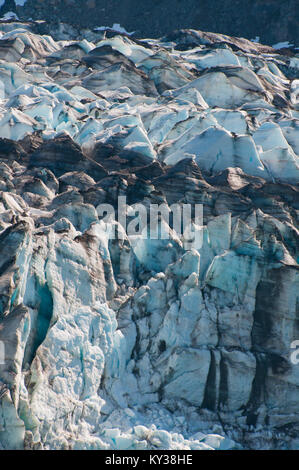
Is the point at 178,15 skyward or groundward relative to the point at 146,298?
skyward

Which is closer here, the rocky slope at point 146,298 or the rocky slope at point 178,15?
the rocky slope at point 146,298

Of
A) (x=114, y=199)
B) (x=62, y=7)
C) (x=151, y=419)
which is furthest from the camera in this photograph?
(x=62, y=7)

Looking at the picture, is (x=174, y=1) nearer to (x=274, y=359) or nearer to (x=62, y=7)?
(x=62, y=7)

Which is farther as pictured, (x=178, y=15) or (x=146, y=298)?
(x=178, y=15)

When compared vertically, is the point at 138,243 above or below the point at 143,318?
above

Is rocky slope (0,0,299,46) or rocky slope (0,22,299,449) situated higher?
rocky slope (0,0,299,46)

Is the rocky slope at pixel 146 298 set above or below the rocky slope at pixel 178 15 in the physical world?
below

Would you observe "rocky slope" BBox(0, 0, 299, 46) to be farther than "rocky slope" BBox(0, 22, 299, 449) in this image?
Yes

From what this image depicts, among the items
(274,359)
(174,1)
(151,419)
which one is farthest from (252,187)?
(174,1)
